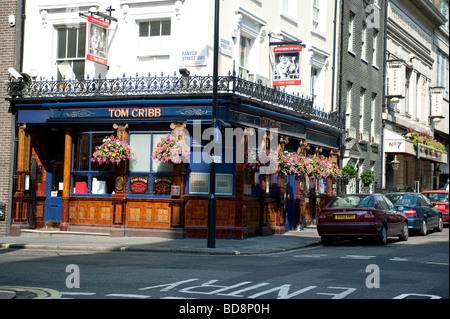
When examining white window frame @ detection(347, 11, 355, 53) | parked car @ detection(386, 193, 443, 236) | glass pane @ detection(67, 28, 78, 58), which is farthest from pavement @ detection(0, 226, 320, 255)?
white window frame @ detection(347, 11, 355, 53)

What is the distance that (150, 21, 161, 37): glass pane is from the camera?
20031 millimetres

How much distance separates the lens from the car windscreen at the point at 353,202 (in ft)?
59.6

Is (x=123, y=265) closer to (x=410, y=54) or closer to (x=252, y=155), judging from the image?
(x=252, y=155)

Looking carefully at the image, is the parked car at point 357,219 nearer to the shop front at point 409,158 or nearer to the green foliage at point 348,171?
the green foliage at point 348,171

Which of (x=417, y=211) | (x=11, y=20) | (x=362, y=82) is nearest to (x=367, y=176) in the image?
(x=362, y=82)

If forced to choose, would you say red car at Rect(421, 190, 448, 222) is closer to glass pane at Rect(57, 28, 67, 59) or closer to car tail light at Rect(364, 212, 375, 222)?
car tail light at Rect(364, 212, 375, 222)

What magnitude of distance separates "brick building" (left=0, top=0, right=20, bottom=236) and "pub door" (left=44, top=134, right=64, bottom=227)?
137cm

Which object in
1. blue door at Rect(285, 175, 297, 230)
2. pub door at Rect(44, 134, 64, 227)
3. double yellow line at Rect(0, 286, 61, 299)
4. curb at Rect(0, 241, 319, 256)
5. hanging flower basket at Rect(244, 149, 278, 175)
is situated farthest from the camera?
blue door at Rect(285, 175, 297, 230)

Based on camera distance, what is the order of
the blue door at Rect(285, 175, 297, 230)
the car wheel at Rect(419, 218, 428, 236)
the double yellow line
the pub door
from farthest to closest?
the blue door at Rect(285, 175, 297, 230) → the car wheel at Rect(419, 218, 428, 236) → the pub door → the double yellow line

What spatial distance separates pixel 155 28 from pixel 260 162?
5279 mm

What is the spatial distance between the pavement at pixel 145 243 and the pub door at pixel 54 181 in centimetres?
97

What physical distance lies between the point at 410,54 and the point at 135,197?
24.5 metres

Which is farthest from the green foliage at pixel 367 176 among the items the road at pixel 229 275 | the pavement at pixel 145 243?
the road at pixel 229 275
